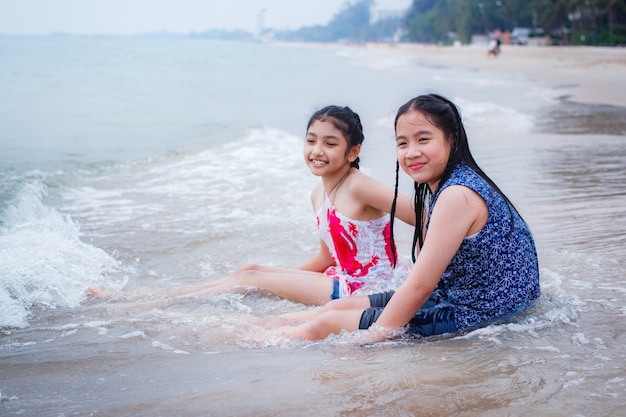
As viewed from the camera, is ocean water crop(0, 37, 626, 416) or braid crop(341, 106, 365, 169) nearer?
ocean water crop(0, 37, 626, 416)

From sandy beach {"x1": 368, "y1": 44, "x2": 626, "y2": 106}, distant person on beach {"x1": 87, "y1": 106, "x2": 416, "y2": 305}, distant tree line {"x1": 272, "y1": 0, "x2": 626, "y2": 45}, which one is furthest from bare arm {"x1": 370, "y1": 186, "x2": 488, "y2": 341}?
distant tree line {"x1": 272, "y1": 0, "x2": 626, "y2": 45}

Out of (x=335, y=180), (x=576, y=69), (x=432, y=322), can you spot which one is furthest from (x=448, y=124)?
(x=576, y=69)

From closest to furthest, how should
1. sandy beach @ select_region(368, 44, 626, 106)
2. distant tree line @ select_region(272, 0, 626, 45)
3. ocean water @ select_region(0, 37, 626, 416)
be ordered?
ocean water @ select_region(0, 37, 626, 416) < sandy beach @ select_region(368, 44, 626, 106) < distant tree line @ select_region(272, 0, 626, 45)

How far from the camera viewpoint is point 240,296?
4059mm

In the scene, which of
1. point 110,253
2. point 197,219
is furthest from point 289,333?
point 197,219

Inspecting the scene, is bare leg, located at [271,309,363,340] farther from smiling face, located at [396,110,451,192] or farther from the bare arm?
smiling face, located at [396,110,451,192]

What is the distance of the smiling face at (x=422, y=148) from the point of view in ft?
9.48

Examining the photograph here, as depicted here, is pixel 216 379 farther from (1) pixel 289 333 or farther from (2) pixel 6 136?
(2) pixel 6 136

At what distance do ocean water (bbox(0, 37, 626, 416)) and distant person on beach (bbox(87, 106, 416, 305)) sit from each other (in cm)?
17

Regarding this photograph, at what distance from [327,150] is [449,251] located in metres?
1.28

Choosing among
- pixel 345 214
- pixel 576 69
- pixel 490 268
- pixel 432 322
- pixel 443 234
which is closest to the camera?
pixel 443 234

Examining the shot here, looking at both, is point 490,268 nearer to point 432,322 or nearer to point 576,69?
point 432,322

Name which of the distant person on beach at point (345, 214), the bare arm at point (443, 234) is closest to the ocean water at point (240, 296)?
the distant person on beach at point (345, 214)

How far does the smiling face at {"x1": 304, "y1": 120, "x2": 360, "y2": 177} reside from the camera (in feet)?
12.4
